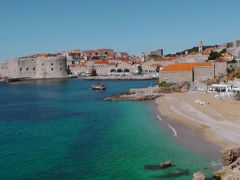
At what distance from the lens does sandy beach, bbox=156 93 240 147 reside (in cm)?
1344

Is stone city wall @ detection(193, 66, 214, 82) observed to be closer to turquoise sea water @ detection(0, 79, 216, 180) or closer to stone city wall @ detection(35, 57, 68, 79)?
turquoise sea water @ detection(0, 79, 216, 180)

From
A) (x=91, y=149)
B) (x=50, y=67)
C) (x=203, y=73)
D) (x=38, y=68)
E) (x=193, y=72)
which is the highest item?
(x=50, y=67)

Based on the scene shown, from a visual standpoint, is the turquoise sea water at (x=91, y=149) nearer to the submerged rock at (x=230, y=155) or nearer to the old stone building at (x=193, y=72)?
the submerged rock at (x=230, y=155)

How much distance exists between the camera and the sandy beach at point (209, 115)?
529 inches

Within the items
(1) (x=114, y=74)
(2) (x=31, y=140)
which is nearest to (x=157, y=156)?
(2) (x=31, y=140)

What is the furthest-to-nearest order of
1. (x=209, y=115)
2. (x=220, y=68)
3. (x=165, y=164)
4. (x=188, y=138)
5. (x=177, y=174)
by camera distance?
(x=220, y=68), (x=209, y=115), (x=188, y=138), (x=165, y=164), (x=177, y=174)

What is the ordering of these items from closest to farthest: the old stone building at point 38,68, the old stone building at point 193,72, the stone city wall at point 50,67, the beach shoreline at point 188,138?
1. the beach shoreline at point 188,138
2. the old stone building at point 193,72
3. the stone city wall at point 50,67
4. the old stone building at point 38,68

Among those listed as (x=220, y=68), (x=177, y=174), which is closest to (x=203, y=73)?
(x=220, y=68)

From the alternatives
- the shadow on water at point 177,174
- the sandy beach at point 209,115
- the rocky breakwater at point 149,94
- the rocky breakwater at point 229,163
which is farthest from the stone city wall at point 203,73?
the shadow on water at point 177,174

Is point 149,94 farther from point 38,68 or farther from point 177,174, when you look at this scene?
point 38,68

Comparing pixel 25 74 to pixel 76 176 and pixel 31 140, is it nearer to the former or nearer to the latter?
pixel 31 140

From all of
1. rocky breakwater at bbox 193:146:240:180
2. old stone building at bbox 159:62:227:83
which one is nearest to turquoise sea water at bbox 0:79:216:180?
rocky breakwater at bbox 193:146:240:180

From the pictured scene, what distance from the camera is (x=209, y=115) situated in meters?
18.0

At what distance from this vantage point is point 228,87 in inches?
1015
